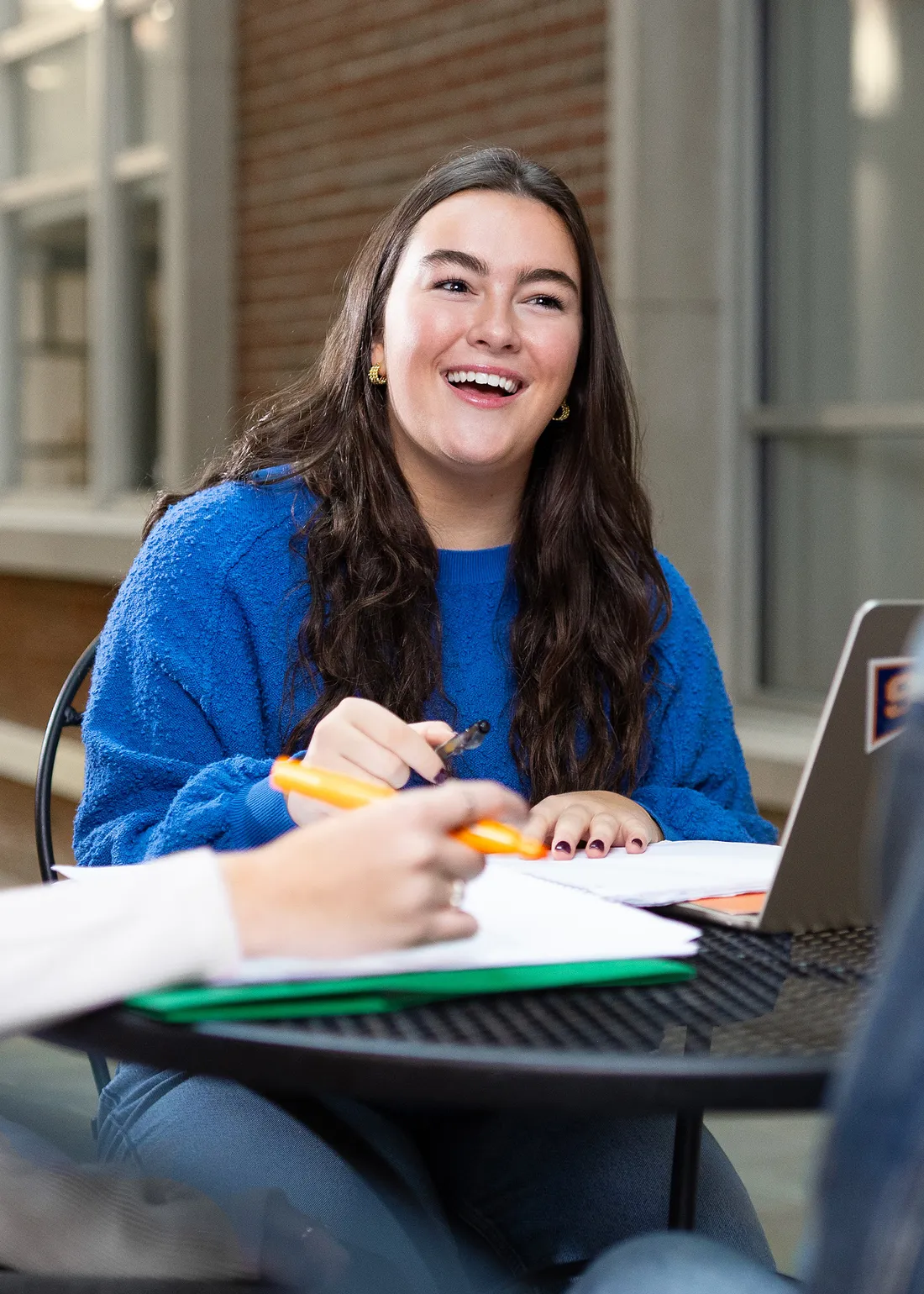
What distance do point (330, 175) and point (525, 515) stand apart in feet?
13.3

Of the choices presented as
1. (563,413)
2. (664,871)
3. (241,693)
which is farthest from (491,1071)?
(563,413)

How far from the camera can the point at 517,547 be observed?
231cm

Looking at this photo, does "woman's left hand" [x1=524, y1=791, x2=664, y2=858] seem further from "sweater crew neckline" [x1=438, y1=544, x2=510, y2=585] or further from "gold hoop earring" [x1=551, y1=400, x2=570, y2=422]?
"gold hoop earring" [x1=551, y1=400, x2=570, y2=422]

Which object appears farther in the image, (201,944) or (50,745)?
(50,745)

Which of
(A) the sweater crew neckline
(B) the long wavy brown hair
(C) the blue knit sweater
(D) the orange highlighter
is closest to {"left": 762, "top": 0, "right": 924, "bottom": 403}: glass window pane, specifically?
(B) the long wavy brown hair

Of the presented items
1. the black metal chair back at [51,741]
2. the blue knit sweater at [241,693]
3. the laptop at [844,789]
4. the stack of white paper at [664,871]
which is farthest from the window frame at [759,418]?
the laptop at [844,789]

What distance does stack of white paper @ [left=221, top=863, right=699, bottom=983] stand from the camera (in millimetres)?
1156

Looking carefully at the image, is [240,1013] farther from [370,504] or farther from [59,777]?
[59,777]

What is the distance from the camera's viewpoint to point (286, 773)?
4.47 ft

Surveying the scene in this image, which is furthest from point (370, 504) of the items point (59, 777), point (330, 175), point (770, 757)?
point (59, 777)

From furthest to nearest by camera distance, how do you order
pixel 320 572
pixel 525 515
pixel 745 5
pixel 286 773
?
pixel 745 5, pixel 525 515, pixel 320 572, pixel 286 773

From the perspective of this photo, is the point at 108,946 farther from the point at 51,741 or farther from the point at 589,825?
the point at 51,741

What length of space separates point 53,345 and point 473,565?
6.02m

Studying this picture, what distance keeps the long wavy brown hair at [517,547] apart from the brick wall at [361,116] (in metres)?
2.63
